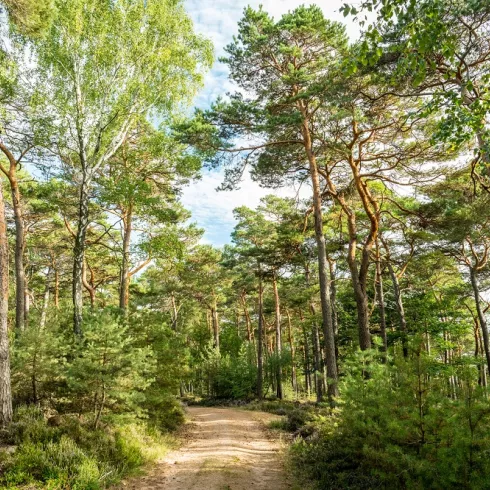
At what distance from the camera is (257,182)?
48.3 feet

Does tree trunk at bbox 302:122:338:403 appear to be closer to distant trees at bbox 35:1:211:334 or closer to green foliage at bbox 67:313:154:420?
distant trees at bbox 35:1:211:334

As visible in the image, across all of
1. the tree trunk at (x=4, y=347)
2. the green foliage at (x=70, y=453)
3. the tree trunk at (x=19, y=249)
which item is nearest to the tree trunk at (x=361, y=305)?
the green foliage at (x=70, y=453)

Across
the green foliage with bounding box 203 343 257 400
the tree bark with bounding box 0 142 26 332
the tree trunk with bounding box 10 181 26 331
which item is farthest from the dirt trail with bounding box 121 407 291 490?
the green foliage with bounding box 203 343 257 400

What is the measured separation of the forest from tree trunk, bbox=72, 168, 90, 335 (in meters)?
0.07

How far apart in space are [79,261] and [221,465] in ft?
21.9

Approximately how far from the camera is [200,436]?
11.9m

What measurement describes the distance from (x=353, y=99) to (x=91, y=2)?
8759mm

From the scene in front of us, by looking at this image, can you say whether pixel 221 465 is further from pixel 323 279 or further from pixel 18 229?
pixel 18 229

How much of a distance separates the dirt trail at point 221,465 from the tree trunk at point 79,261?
437 cm

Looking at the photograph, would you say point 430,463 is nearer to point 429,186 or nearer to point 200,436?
point 200,436

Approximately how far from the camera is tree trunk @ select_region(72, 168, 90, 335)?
10203 millimetres

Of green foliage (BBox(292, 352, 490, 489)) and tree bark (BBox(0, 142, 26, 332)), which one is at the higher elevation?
Answer: tree bark (BBox(0, 142, 26, 332))

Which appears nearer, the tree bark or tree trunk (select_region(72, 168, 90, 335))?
tree trunk (select_region(72, 168, 90, 335))

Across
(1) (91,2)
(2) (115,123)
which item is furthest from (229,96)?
(1) (91,2)
